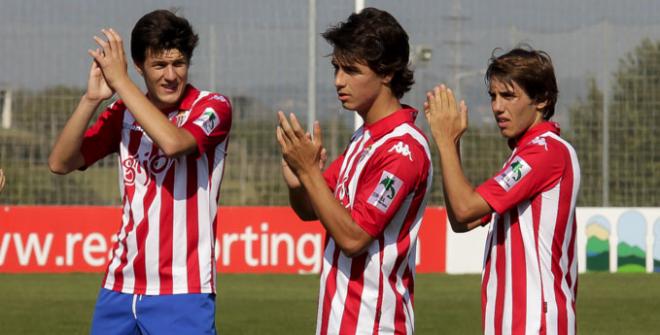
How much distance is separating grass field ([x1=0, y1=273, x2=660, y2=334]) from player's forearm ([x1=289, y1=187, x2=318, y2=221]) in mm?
6122

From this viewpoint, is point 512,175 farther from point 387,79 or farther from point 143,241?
point 143,241

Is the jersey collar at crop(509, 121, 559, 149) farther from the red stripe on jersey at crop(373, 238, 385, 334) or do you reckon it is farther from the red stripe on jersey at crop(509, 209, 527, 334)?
the red stripe on jersey at crop(373, 238, 385, 334)

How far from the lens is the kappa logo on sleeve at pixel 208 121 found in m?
5.47

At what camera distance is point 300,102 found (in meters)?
18.0

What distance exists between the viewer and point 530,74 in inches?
201

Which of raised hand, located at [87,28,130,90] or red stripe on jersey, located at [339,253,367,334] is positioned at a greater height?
raised hand, located at [87,28,130,90]

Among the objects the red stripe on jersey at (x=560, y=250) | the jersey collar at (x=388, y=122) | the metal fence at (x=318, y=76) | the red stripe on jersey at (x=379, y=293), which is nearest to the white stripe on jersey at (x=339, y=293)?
the red stripe on jersey at (x=379, y=293)

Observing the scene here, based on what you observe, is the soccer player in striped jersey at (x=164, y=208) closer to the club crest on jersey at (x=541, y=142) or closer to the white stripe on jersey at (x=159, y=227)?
the white stripe on jersey at (x=159, y=227)

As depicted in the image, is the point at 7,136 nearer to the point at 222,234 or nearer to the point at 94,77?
the point at 222,234

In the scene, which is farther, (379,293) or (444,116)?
(444,116)

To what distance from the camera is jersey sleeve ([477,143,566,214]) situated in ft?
16.2

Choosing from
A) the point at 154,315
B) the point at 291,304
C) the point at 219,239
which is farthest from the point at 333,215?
the point at 219,239

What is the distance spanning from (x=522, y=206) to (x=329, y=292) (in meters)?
0.81

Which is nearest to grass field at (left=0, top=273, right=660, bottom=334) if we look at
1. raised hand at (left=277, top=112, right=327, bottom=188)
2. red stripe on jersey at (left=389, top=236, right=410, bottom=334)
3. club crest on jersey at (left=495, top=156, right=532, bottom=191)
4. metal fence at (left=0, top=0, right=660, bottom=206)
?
metal fence at (left=0, top=0, right=660, bottom=206)
